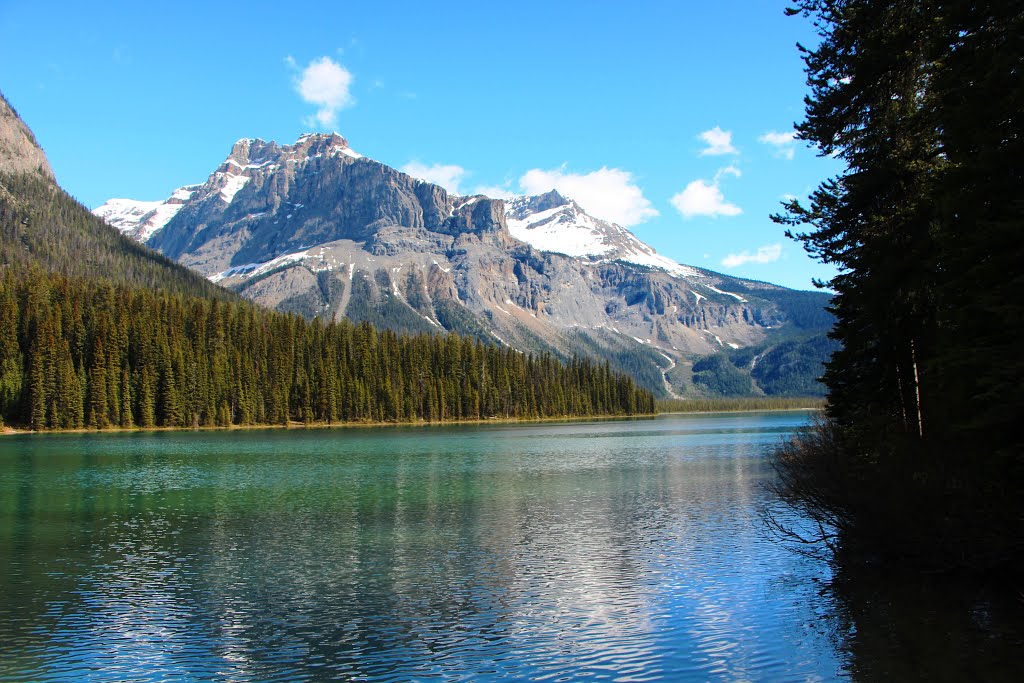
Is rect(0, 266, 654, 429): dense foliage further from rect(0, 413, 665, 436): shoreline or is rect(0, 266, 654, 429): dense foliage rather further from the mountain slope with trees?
rect(0, 413, 665, 436): shoreline

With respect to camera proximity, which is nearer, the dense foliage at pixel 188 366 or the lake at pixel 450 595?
the lake at pixel 450 595

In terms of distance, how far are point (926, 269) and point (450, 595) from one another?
56.5 feet

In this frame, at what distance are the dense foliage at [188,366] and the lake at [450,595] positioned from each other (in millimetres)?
83522

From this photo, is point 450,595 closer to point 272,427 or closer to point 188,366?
point 188,366

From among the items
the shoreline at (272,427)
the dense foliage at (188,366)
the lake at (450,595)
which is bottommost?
the lake at (450,595)

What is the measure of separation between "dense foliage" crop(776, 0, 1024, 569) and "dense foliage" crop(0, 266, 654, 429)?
390ft

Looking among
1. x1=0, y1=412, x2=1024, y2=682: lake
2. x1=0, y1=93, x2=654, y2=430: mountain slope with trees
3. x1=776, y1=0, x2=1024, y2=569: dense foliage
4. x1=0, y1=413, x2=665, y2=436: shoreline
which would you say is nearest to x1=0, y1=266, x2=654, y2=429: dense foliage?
x1=0, y1=93, x2=654, y2=430: mountain slope with trees

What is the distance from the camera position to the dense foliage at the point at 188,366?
119938 millimetres

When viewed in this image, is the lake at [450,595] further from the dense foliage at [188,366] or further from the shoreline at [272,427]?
the dense foliage at [188,366]

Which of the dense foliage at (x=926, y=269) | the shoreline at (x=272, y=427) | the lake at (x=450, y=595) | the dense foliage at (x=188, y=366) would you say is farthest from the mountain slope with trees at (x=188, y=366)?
the dense foliage at (x=926, y=269)

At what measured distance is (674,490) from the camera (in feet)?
158

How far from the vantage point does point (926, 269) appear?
23219 millimetres

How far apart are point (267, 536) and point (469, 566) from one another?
10507 mm

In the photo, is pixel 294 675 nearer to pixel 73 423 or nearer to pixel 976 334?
pixel 976 334
